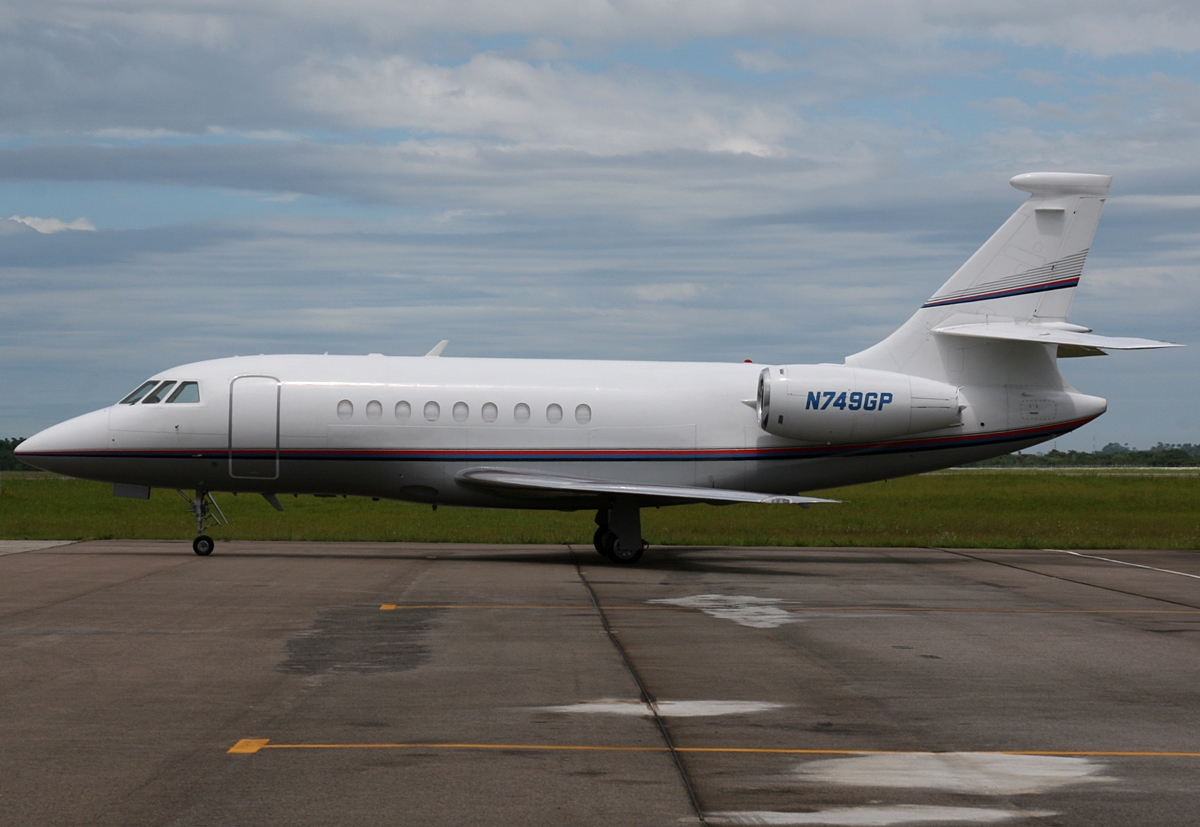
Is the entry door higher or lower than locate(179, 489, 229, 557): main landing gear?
higher

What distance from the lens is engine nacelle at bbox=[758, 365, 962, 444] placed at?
23.8 m

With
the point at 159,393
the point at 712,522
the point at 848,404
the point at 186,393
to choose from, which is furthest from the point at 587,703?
the point at 712,522

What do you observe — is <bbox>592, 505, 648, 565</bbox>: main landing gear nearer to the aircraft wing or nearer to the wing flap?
the aircraft wing

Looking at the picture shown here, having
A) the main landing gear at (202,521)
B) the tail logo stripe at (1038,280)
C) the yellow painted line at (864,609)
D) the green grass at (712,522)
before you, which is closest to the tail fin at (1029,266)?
the tail logo stripe at (1038,280)

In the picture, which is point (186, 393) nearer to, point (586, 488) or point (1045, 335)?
point (586, 488)

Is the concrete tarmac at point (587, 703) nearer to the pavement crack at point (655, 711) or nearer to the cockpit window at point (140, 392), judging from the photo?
the pavement crack at point (655, 711)

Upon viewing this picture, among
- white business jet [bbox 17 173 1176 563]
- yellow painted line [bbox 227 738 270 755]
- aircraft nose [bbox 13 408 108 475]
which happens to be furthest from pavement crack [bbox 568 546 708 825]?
aircraft nose [bbox 13 408 108 475]

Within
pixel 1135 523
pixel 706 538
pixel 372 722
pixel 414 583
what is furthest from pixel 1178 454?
pixel 372 722

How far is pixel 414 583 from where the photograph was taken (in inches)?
767

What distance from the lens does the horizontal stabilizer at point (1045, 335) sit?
23234 mm

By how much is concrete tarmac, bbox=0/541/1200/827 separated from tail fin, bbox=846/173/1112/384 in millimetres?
6899

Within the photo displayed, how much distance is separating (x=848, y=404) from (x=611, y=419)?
4.44 m

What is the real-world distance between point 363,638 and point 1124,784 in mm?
8213

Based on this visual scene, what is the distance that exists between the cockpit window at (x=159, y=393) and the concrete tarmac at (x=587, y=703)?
470 centimetres
